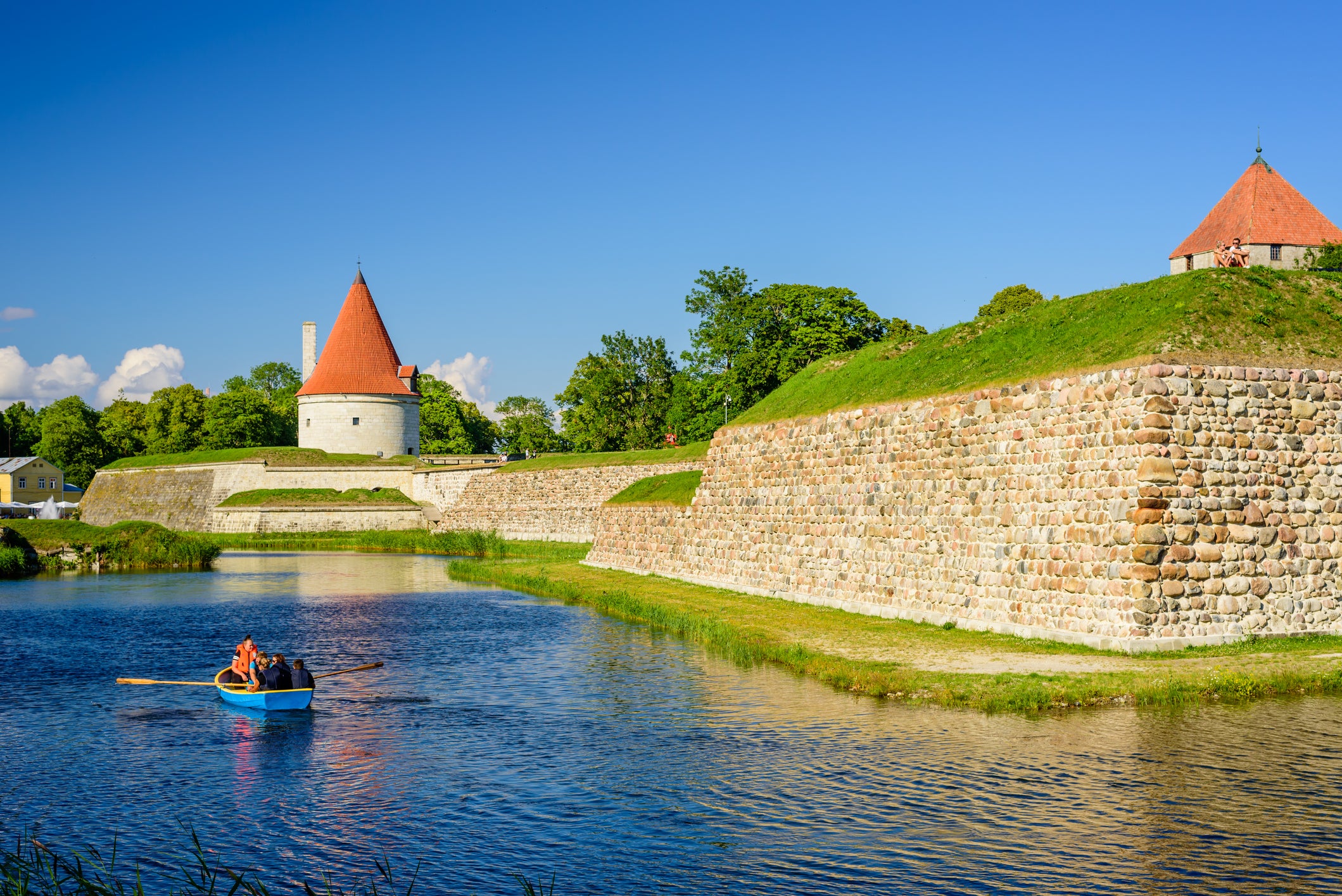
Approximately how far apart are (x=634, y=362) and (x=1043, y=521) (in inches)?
2998

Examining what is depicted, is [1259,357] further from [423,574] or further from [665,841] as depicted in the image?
[423,574]

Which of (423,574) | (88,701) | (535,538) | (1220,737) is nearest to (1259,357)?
(1220,737)

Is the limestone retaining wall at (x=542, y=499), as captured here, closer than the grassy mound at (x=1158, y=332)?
No

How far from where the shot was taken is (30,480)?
4264 inches

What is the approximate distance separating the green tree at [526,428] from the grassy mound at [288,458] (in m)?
30.8

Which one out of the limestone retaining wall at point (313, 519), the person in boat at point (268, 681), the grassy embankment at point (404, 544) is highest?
the limestone retaining wall at point (313, 519)

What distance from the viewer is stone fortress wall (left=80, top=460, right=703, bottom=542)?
6925 cm

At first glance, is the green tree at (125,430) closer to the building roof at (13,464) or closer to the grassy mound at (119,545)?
the building roof at (13,464)

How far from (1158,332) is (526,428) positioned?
115m

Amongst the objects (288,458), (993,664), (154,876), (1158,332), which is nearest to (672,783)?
(154,876)

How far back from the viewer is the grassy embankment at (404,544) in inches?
2322

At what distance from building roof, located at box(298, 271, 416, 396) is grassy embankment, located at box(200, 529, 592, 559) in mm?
13076

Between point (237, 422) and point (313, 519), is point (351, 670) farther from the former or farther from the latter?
point (237, 422)

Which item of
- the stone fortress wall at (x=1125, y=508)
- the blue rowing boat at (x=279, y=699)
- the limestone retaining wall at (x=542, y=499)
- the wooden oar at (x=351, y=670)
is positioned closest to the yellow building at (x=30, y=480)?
the limestone retaining wall at (x=542, y=499)
